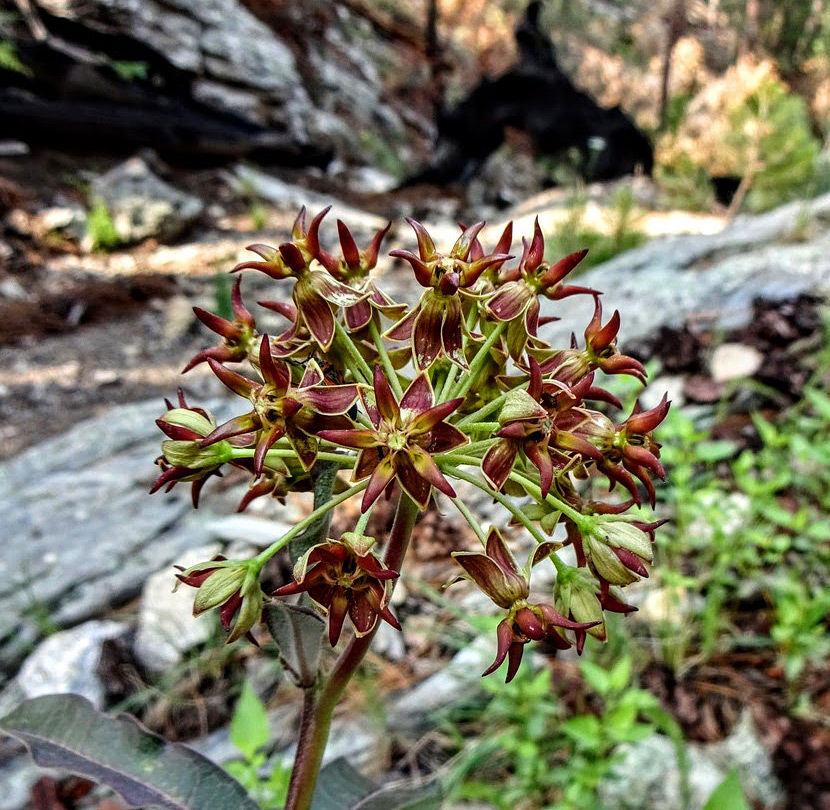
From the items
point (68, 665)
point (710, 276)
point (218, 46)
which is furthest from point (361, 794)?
point (218, 46)

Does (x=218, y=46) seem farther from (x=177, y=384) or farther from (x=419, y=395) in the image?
(x=419, y=395)

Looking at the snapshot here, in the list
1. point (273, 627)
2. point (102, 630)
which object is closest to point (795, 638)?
point (273, 627)

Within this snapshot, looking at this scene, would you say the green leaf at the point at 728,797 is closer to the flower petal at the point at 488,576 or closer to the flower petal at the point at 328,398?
the flower petal at the point at 488,576

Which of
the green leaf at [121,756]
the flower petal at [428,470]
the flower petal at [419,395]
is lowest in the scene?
the green leaf at [121,756]

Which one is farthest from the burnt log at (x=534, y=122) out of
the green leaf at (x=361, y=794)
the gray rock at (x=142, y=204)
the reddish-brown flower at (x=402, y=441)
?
the reddish-brown flower at (x=402, y=441)

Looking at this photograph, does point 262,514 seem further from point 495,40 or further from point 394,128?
point 495,40

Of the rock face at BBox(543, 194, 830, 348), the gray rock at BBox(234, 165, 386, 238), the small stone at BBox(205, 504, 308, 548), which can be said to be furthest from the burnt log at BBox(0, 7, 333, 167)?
the small stone at BBox(205, 504, 308, 548)
